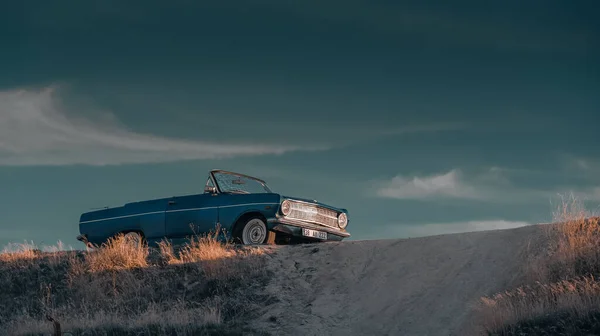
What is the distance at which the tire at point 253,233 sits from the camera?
1744 cm

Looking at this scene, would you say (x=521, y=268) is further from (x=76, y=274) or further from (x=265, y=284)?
(x=76, y=274)

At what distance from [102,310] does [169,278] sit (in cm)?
226

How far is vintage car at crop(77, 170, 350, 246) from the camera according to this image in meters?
17.1

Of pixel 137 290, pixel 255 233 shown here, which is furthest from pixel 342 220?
pixel 137 290

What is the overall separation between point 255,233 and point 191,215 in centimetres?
164

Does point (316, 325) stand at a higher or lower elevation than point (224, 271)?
lower

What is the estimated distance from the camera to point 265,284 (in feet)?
53.0

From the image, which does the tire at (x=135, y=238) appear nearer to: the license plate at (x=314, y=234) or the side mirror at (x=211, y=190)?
the side mirror at (x=211, y=190)

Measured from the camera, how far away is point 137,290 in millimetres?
16688

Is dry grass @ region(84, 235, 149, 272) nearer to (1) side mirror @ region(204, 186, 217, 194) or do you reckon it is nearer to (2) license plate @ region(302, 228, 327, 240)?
(1) side mirror @ region(204, 186, 217, 194)

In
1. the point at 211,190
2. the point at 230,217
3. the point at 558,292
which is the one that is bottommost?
the point at 558,292

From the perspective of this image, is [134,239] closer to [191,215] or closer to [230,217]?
[191,215]

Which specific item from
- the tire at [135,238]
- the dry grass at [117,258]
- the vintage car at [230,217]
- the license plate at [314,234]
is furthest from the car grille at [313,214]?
the tire at [135,238]

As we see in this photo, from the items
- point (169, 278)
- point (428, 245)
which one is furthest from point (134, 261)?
point (428, 245)
